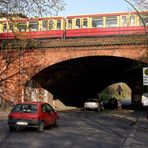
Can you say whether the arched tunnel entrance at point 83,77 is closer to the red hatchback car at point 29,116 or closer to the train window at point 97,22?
the train window at point 97,22

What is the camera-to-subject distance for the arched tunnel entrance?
5053 cm

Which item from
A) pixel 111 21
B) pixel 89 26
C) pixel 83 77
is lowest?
pixel 83 77

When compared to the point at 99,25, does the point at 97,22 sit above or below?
above

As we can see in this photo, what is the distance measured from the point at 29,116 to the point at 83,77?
132 feet

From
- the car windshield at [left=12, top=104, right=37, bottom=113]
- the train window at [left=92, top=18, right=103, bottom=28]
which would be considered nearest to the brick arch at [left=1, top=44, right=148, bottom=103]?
the train window at [left=92, top=18, right=103, bottom=28]

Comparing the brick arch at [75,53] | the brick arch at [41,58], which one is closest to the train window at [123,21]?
the brick arch at [75,53]

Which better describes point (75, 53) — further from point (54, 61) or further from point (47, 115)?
point (47, 115)

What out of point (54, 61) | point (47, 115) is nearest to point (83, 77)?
point (54, 61)

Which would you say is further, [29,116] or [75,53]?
[75,53]

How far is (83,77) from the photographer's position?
2451 inches

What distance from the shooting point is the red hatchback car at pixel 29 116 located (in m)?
22.0

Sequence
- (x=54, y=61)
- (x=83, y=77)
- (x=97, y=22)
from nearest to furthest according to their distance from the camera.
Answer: (x=97, y=22) < (x=54, y=61) < (x=83, y=77)

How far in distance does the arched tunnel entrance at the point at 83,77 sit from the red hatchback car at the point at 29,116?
1533 centimetres

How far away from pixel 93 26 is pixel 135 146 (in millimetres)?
30723
